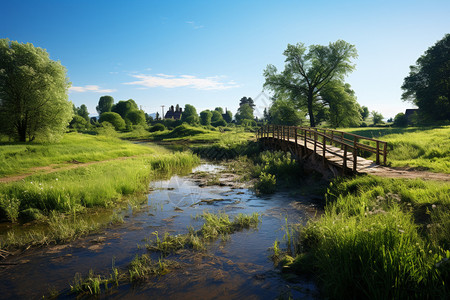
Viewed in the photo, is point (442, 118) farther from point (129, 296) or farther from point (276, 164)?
point (129, 296)

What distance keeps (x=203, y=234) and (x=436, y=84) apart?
38.5 metres

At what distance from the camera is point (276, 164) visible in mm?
15148

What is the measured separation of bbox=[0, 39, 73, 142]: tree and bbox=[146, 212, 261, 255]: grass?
814 inches

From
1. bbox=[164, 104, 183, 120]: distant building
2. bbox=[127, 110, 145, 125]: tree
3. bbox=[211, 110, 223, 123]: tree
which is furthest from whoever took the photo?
bbox=[164, 104, 183, 120]: distant building

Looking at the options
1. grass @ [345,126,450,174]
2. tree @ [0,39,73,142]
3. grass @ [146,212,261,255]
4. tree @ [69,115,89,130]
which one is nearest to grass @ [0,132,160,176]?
tree @ [0,39,73,142]

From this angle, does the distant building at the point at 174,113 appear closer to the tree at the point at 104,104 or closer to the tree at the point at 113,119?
the tree at the point at 104,104

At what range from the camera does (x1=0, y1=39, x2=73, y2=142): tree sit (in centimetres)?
2050

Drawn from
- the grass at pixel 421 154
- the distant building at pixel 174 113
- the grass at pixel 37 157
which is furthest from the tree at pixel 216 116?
the grass at pixel 421 154

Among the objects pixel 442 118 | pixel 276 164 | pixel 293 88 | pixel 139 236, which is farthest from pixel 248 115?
pixel 139 236

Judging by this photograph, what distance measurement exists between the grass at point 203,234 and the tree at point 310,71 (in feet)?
104

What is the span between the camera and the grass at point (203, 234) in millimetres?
6398

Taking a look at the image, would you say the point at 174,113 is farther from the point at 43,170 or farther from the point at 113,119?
the point at 43,170

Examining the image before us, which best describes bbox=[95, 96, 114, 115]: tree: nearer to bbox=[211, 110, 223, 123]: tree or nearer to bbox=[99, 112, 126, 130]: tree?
bbox=[99, 112, 126, 130]: tree

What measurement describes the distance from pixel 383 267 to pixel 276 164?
11.4 meters
